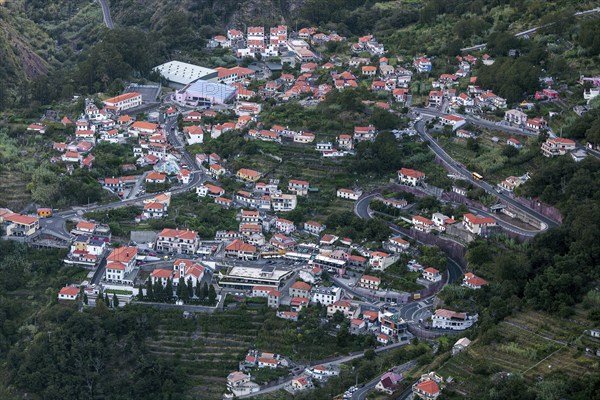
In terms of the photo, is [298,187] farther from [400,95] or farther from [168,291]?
[400,95]

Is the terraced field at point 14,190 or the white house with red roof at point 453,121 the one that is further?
the white house with red roof at point 453,121

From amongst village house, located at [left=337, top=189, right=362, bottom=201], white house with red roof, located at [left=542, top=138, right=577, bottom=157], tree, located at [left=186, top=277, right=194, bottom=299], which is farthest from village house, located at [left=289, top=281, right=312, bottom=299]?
white house with red roof, located at [left=542, top=138, right=577, bottom=157]

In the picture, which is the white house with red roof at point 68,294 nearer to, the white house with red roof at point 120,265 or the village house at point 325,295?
the white house with red roof at point 120,265

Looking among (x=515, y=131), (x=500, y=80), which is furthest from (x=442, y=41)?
(x=515, y=131)

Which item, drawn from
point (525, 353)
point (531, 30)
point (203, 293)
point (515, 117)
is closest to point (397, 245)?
point (203, 293)

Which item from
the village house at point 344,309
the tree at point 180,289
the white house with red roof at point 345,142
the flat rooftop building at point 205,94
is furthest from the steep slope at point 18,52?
the village house at point 344,309

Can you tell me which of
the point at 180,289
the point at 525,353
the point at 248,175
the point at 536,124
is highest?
the point at 536,124

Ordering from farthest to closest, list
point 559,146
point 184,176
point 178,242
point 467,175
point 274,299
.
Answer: point 184,176 < point 467,175 < point 559,146 < point 178,242 < point 274,299
